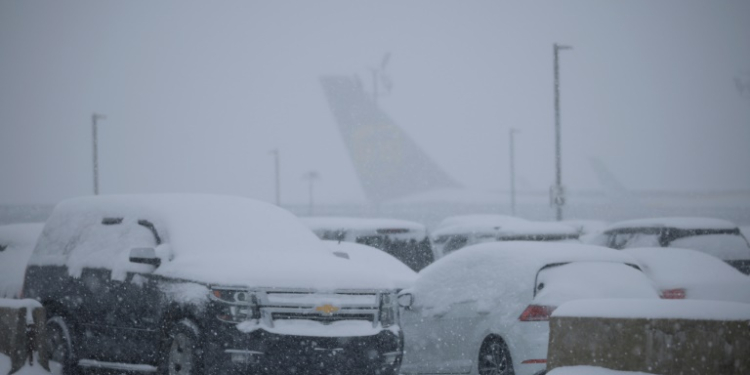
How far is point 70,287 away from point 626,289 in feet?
17.4

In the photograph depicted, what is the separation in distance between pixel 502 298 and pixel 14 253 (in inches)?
291

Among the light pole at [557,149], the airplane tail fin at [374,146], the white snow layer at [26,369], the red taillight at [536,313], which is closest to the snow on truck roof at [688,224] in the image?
the red taillight at [536,313]

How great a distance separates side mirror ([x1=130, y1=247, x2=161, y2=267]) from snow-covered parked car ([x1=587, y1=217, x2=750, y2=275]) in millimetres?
9456

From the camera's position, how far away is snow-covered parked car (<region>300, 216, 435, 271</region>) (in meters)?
13.6

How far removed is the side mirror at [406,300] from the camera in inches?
368

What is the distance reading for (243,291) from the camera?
7.41 meters

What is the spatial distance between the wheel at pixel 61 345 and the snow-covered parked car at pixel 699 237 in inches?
379

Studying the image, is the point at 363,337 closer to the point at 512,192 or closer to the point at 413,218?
the point at 413,218

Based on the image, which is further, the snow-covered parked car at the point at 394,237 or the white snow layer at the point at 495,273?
the snow-covered parked car at the point at 394,237

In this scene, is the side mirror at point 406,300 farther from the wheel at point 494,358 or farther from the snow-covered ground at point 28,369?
the snow-covered ground at point 28,369

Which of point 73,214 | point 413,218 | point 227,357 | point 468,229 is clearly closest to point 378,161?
point 413,218

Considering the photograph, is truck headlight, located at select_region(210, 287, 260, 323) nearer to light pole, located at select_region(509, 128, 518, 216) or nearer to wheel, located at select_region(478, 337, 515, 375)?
wheel, located at select_region(478, 337, 515, 375)

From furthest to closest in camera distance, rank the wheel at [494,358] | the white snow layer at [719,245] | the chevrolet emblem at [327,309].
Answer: the white snow layer at [719,245] < the wheel at [494,358] < the chevrolet emblem at [327,309]

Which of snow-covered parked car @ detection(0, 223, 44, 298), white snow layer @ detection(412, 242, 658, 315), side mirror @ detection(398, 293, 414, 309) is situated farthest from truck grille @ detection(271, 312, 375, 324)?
snow-covered parked car @ detection(0, 223, 44, 298)
